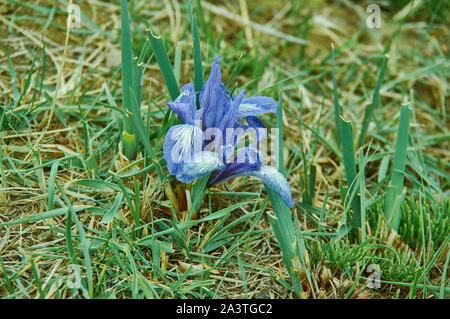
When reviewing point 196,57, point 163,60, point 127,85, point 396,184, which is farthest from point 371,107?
point 127,85

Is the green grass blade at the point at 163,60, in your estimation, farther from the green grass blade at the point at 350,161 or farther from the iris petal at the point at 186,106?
the green grass blade at the point at 350,161

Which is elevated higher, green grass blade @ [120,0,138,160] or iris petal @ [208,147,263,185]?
green grass blade @ [120,0,138,160]

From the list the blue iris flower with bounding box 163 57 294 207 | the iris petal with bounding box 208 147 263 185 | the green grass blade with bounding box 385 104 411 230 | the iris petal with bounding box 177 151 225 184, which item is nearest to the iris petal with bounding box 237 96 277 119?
the blue iris flower with bounding box 163 57 294 207

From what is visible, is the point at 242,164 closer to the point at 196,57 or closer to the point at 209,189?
the point at 209,189

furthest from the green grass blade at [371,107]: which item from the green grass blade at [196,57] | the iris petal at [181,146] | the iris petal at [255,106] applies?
the iris petal at [181,146]

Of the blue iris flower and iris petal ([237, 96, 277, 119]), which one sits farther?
iris petal ([237, 96, 277, 119])

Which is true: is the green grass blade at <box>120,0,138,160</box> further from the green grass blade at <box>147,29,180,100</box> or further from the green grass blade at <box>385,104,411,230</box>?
the green grass blade at <box>385,104,411,230</box>

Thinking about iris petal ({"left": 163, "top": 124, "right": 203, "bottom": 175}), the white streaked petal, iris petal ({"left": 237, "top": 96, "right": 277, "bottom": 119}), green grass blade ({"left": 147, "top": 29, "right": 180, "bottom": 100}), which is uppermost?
green grass blade ({"left": 147, "top": 29, "right": 180, "bottom": 100})
